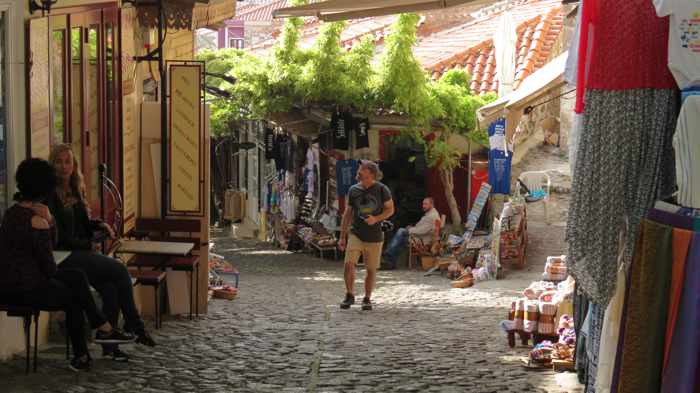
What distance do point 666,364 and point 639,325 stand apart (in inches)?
11.5

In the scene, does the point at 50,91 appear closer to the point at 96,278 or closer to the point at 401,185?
the point at 96,278

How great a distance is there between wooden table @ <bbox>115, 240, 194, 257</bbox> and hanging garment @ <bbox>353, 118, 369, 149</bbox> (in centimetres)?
1165

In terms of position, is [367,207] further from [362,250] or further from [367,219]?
[362,250]

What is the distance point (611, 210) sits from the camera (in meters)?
6.78

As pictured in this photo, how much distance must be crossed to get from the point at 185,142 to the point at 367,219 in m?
2.28

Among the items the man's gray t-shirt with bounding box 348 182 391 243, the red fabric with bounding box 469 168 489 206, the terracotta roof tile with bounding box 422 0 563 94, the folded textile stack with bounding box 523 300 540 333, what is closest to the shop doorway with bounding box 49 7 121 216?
the man's gray t-shirt with bounding box 348 182 391 243

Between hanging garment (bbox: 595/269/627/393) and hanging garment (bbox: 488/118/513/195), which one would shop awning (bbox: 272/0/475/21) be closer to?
hanging garment (bbox: 595/269/627/393)

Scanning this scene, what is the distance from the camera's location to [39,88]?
32.0 feet

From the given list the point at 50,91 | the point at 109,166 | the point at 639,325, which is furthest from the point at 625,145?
the point at 109,166

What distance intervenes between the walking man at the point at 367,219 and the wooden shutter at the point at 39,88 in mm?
4775

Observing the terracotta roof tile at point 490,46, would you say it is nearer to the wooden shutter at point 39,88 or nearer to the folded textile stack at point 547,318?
the folded textile stack at point 547,318

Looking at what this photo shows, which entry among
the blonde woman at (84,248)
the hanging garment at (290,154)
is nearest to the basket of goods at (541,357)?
the blonde woman at (84,248)

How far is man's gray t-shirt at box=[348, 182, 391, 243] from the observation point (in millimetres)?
14139

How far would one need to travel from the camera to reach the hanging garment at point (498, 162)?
843 inches
